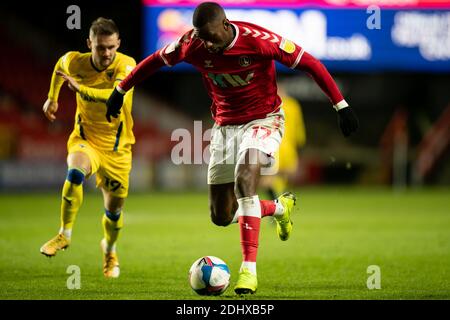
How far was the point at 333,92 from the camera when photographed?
6441 mm

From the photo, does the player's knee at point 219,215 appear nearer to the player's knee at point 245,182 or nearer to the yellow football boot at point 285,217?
the yellow football boot at point 285,217

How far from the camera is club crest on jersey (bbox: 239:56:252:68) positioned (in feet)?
21.1

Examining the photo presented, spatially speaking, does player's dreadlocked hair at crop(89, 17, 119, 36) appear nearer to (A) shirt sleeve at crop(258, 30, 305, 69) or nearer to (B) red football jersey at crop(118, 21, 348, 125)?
(B) red football jersey at crop(118, 21, 348, 125)

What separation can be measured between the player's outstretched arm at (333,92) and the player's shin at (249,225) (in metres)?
0.88

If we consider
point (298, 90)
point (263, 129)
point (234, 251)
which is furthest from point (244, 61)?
point (298, 90)

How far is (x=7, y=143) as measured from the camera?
18422 mm

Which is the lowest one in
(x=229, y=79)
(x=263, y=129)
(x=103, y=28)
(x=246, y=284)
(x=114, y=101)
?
(x=246, y=284)

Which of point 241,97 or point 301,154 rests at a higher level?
point 301,154

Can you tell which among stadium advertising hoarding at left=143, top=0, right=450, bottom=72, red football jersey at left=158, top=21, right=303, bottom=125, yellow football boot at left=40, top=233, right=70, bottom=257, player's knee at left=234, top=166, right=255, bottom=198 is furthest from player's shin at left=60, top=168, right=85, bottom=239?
stadium advertising hoarding at left=143, top=0, right=450, bottom=72

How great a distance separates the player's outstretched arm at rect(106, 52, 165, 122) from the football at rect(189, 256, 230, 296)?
1.47 metres

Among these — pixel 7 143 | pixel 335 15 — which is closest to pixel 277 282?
pixel 335 15

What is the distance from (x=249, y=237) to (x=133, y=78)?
1.55 m

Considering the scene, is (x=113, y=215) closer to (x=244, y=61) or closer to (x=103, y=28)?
(x=103, y=28)

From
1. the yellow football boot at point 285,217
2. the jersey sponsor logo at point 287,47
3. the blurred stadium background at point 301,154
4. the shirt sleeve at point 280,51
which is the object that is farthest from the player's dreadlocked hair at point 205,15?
the blurred stadium background at point 301,154
